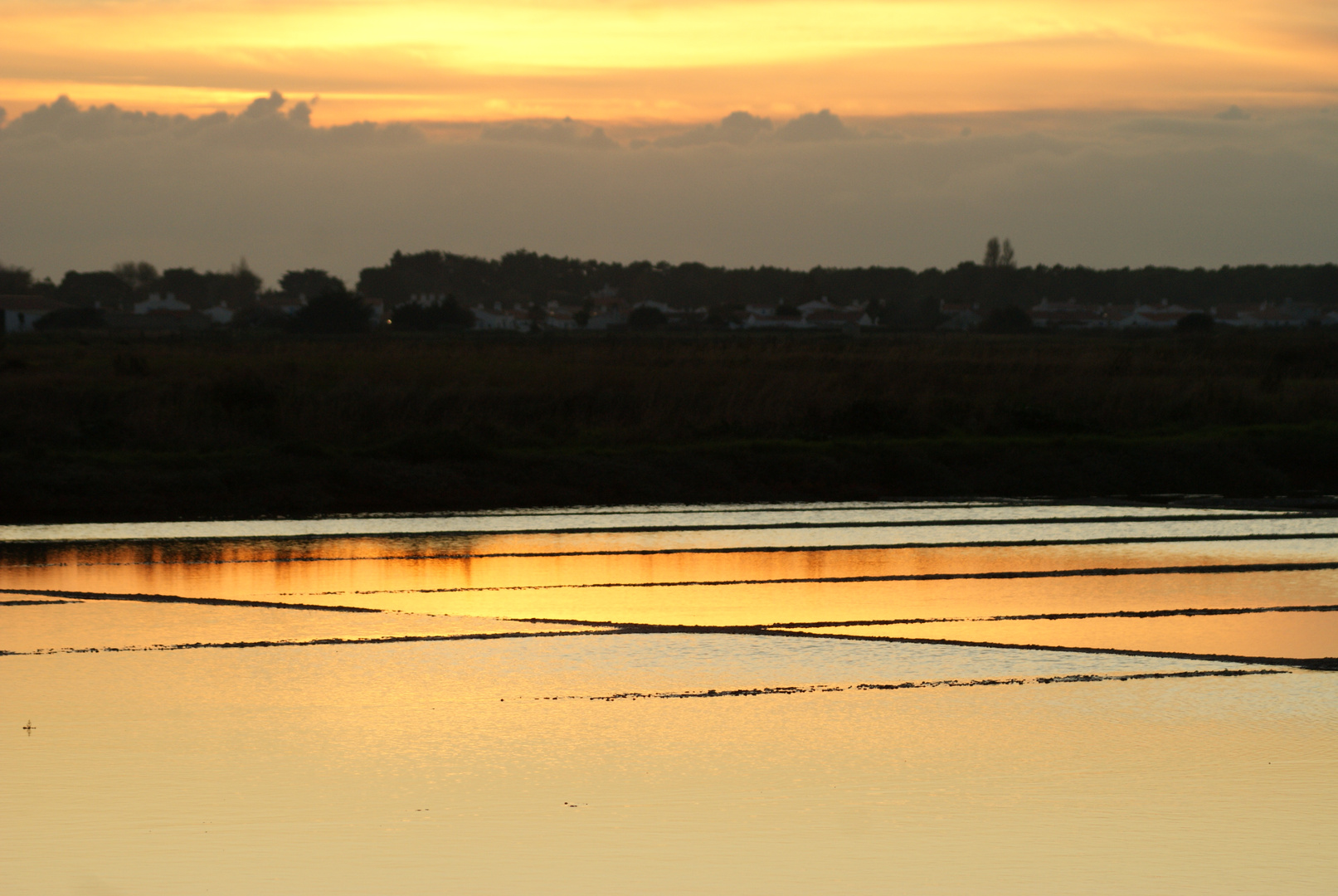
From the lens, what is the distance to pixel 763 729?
7344 millimetres

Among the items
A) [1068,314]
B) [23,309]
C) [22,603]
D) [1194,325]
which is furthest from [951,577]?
[1068,314]

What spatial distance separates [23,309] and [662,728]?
87.7 m

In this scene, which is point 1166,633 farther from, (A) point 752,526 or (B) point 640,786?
(A) point 752,526

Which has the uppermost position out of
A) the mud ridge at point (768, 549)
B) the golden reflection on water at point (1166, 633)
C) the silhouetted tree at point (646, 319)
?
the silhouetted tree at point (646, 319)

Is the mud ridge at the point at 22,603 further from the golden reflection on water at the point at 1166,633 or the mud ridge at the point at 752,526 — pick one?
the golden reflection on water at the point at 1166,633

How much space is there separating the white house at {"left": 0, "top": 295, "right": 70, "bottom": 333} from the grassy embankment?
169 feet

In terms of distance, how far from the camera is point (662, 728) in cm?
737

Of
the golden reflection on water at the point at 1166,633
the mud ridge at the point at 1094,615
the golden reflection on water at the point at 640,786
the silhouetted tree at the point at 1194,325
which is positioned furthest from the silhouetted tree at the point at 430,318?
the golden reflection on water at the point at 640,786

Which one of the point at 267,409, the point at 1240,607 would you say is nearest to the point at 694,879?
the point at 1240,607

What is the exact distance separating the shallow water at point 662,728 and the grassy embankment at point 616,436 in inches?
210

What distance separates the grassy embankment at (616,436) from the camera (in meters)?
18.6

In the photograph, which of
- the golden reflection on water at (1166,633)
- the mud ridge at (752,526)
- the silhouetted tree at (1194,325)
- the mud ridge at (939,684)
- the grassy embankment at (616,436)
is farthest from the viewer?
the silhouetted tree at (1194,325)

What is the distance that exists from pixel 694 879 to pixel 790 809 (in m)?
0.88

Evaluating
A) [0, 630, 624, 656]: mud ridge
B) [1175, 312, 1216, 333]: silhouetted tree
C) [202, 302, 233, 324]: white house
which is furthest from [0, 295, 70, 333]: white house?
[0, 630, 624, 656]: mud ridge
